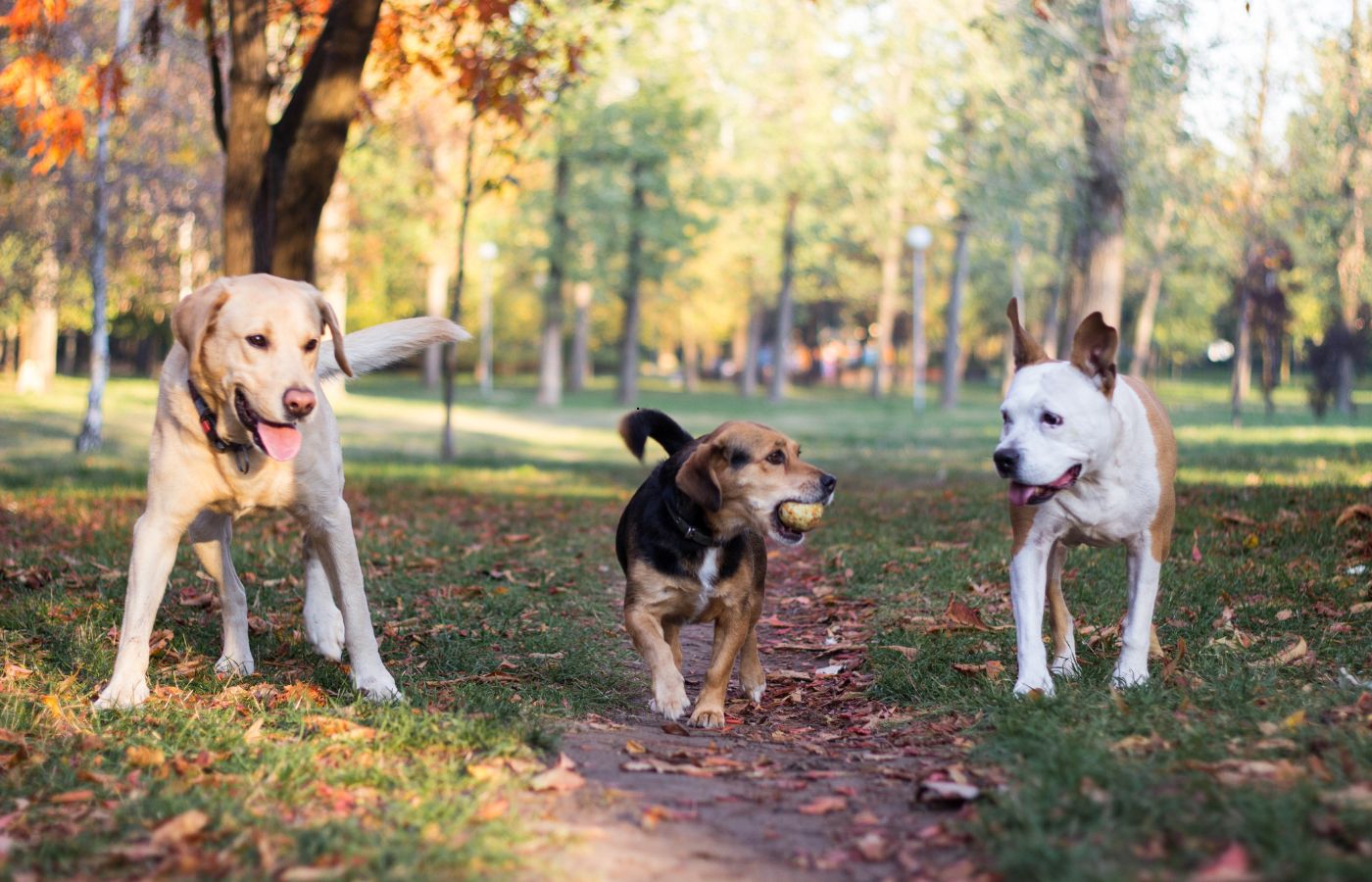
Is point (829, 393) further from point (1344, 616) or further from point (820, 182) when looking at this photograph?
point (1344, 616)

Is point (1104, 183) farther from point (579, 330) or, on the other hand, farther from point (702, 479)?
point (579, 330)

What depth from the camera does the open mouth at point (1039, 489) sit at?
17.1ft

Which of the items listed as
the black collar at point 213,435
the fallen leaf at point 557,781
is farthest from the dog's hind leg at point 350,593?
the fallen leaf at point 557,781

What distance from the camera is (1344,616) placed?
21.6 feet

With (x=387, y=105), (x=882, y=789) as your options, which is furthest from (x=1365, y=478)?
(x=387, y=105)

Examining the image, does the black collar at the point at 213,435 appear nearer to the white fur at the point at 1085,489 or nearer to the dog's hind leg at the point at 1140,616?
the white fur at the point at 1085,489

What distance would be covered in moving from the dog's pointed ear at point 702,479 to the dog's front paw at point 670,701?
79cm

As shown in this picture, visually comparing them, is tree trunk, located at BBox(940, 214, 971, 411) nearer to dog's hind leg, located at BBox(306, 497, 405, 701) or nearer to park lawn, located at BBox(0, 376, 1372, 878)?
park lawn, located at BBox(0, 376, 1372, 878)

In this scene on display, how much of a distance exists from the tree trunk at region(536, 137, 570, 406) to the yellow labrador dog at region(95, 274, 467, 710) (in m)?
33.6

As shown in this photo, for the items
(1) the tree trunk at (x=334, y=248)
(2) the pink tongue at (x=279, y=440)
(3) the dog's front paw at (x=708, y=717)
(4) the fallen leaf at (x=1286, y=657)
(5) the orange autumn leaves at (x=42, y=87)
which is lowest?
(3) the dog's front paw at (x=708, y=717)

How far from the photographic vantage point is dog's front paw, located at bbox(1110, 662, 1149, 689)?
534 centimetres

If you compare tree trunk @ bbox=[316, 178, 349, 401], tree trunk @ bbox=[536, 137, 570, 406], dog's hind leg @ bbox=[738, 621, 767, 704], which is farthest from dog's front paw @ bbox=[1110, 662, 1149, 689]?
tree trunk @ bbox=[536, 137, 570, 406]

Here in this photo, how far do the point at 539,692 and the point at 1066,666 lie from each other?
7.50 feet

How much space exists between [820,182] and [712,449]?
137 ft
